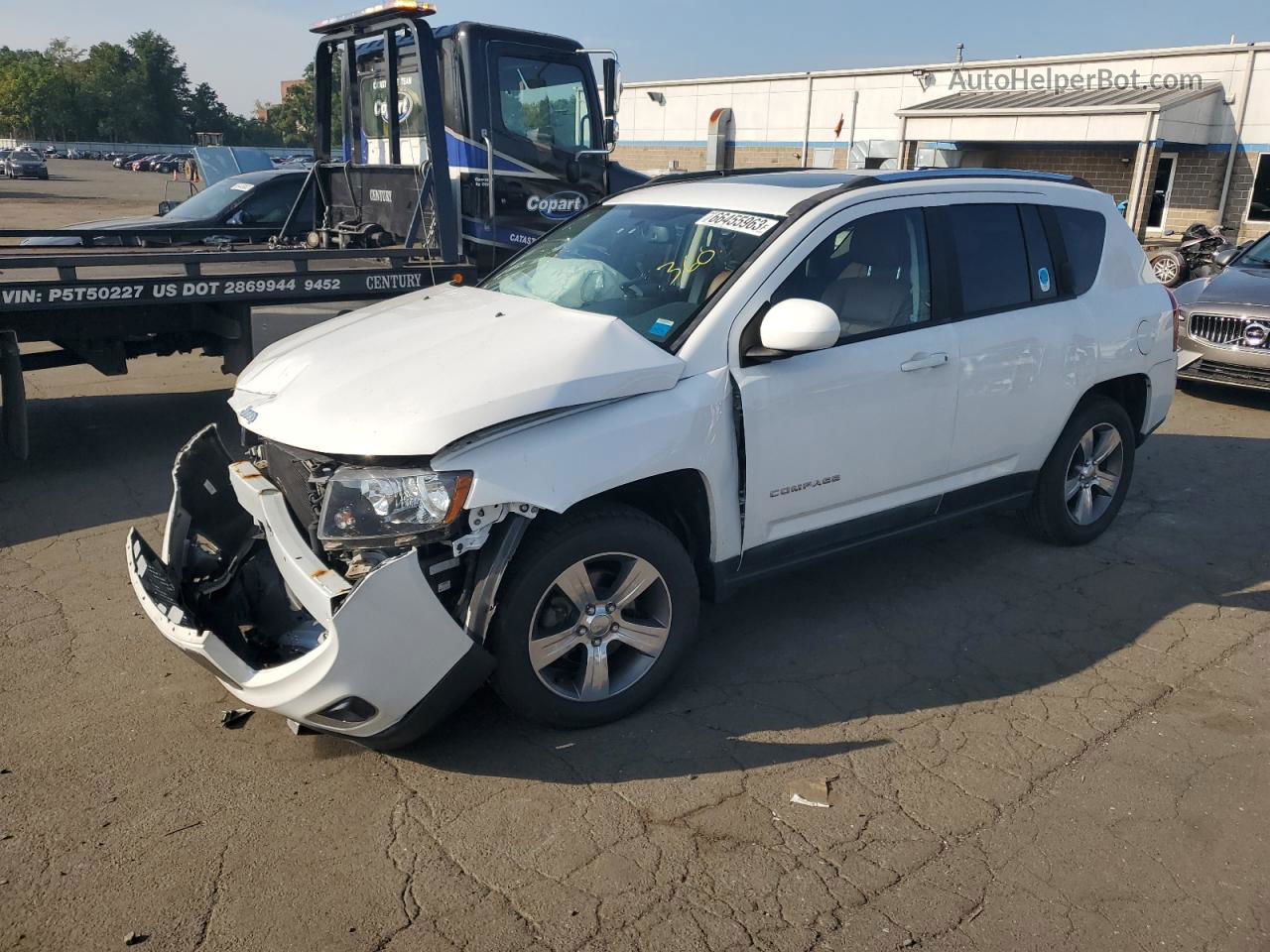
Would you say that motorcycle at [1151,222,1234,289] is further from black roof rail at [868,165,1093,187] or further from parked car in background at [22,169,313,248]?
parked car in background at [22,169,313,248]

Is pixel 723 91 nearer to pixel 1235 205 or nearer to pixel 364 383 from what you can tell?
pixel 1235 205

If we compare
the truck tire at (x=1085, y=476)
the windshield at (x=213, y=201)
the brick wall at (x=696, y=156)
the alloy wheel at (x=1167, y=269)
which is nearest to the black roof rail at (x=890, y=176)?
the truck tire at (x=1085, y=476)

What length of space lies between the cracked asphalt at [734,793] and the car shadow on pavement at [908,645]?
0.06ft

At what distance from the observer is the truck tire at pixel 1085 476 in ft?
16.9

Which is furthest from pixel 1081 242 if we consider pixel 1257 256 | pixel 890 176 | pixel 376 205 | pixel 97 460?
pixel 97 460

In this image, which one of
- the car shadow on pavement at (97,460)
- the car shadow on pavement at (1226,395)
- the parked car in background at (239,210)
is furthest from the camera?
the parked car in background at (239,210)

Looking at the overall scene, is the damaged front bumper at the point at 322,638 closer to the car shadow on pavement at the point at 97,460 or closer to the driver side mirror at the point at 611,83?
the car shadow on pavement at the point at 97,460

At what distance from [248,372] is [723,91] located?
34.4 m

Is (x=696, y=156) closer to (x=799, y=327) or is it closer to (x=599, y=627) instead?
(x=799, y=327)

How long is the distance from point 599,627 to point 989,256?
266cm

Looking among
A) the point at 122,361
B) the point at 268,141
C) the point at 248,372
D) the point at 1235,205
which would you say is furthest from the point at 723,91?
the point at 268,141

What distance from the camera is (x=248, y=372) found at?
3.98 m

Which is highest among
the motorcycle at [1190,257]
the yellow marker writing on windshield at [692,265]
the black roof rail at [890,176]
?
the black roof rail at [890,176]

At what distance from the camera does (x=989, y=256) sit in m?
4.68
